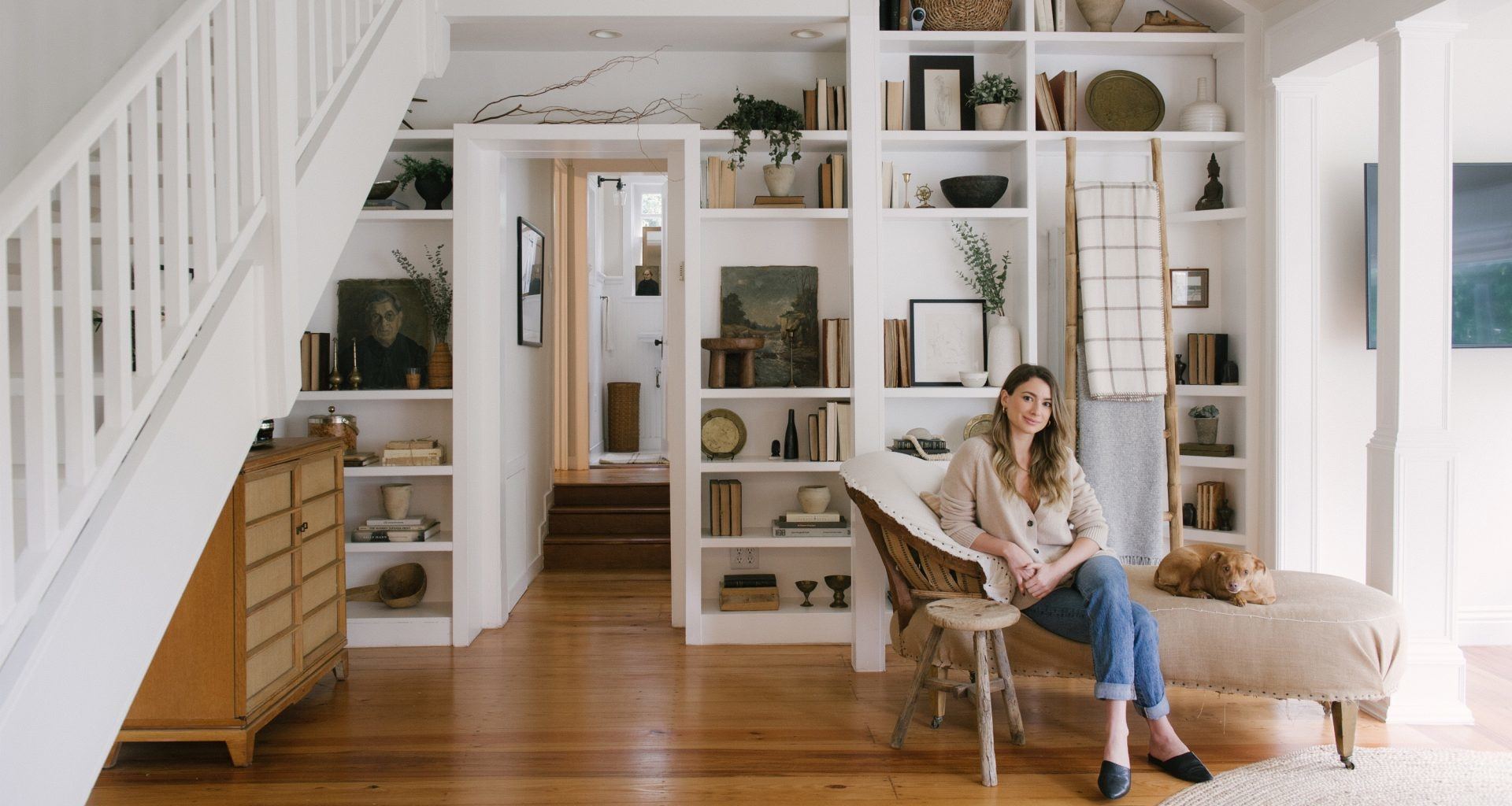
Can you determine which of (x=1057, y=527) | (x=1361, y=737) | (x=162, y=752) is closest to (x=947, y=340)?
(x=1057, y=527)

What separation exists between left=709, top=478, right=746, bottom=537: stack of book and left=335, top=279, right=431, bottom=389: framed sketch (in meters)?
1.36

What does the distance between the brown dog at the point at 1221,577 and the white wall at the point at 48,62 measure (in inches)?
138

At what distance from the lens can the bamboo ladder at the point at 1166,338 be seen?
4.28 metres

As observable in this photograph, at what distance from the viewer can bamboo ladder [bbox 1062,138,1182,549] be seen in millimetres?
4277

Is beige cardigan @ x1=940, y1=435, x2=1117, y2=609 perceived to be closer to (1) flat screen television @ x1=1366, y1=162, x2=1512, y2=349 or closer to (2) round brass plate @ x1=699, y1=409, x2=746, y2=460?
(2) round brass plate @ x1=699, y1=409, x2=746, y2=460

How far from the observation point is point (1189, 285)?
460cm

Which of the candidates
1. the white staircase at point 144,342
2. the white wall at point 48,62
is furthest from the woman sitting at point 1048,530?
the white wall at point 48,62

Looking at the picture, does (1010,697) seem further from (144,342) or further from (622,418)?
(622,418)

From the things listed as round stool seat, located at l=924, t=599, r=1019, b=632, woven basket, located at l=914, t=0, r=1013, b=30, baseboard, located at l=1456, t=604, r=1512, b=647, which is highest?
woven basket, located at l=914, t=0, r=1013, b=30

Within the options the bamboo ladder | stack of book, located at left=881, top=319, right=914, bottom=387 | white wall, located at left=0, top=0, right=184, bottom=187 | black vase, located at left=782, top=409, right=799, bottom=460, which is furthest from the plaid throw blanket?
white wall, located at left=0, top=0, right=184, bottom=187

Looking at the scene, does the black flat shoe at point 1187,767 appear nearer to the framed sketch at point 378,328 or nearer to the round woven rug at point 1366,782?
the round woven rug at point 1366,782

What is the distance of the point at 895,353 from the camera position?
14.5ft

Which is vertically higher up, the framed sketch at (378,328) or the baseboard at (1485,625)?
the framed sketch at (378,328)

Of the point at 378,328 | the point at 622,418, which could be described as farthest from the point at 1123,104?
the point at 622,418
